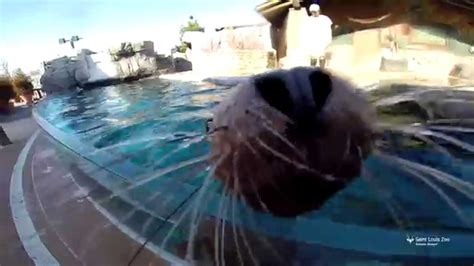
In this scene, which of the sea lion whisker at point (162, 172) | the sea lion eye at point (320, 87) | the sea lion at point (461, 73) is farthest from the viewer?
the sea lion at point (461, 73)

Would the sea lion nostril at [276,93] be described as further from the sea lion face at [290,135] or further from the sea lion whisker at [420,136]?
the sea lion whisker at [420,136]

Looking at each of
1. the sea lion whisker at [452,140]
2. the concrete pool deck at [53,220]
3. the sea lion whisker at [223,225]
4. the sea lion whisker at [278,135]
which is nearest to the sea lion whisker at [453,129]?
the sea lion whisker at [452,140]

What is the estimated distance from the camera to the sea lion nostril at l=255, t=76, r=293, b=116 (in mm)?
743

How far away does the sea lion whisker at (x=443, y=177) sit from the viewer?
85 cm

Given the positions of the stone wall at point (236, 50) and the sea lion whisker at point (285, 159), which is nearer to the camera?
the sea lion whisker at point (285, 159)

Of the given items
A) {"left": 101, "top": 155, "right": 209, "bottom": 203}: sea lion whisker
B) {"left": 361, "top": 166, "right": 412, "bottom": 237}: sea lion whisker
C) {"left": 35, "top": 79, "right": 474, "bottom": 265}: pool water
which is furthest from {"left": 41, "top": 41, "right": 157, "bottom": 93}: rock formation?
{"left": 361, "top": 166, "right": 412, "bottom": 237}: sea lion whisker

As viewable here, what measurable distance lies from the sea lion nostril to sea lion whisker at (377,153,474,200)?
7.7 inches

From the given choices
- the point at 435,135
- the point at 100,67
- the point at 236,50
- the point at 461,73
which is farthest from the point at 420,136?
the point at 100,67

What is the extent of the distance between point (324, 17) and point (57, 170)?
55cm

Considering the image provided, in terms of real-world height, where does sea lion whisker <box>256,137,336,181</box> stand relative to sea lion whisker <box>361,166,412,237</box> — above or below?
above

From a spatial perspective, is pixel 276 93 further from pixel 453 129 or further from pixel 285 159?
pixel 453 129

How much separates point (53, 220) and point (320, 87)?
1.76 ft

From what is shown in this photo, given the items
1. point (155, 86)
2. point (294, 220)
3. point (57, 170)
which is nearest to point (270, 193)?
point (294, 220)

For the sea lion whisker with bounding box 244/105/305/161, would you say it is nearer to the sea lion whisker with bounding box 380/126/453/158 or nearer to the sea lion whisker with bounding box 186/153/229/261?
the sea lion whisker with bounding box 186/153/229/261
